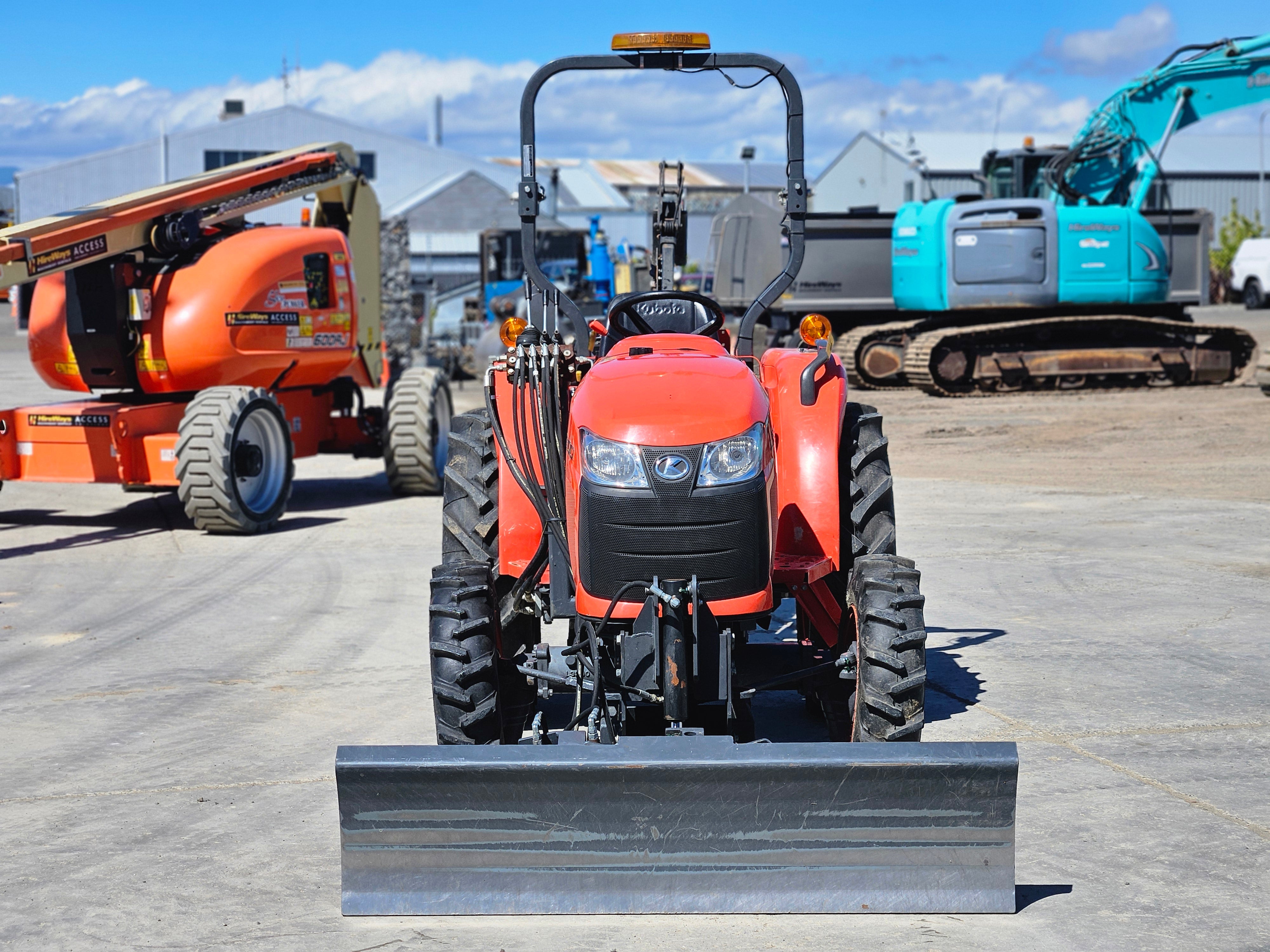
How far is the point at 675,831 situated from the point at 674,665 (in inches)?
21.2

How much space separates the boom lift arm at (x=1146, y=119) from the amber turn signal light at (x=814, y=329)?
691 inches

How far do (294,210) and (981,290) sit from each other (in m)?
45.9

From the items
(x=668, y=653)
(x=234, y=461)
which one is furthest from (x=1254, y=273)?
(x=668, y=653)

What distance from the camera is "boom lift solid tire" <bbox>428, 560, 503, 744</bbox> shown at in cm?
499

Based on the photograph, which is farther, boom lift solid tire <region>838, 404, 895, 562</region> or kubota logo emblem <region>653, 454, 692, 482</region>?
boom lift solid tire <region>838, 404, 895, 562</region>

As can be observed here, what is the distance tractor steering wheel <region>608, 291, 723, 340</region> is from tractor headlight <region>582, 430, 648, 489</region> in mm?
1316

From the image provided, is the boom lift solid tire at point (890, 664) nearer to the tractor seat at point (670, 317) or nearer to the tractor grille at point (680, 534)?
the tractor grille at point (680, 534)

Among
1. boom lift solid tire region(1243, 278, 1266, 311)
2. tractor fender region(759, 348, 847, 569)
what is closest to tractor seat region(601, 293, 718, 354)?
tractor fender region(759, 348, 847, 569)

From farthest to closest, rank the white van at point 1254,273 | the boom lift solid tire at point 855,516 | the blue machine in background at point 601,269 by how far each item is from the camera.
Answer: the white van at point 1254,273
the blue machine in background at point 601,269
the boom lift solid tire at point 855,516

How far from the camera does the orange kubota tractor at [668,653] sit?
4.12 m

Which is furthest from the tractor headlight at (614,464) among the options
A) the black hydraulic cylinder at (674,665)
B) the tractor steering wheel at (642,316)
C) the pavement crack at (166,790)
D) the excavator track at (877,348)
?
the excavator track at (877,348)

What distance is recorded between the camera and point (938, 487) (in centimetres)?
1325

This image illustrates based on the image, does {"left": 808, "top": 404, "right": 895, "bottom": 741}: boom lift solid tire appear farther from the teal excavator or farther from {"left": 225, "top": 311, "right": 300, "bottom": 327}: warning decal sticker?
the teal excavator

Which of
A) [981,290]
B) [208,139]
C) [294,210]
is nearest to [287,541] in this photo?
[981,290]
